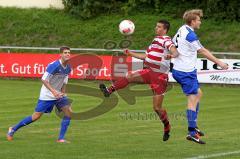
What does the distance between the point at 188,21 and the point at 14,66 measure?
19.4 metres

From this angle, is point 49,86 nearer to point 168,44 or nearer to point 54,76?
point 54,76

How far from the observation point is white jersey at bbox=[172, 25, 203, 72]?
1326cm

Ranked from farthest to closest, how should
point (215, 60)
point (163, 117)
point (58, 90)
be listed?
point (163, 117) < point (58, 90) < point (215, 60)

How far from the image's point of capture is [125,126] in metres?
16.8

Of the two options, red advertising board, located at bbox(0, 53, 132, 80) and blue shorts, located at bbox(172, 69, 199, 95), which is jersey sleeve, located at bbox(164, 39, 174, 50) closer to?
blue shorts, located at bbox(172, 69, 199, 95)

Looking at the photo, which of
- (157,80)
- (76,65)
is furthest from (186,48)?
(76,65)

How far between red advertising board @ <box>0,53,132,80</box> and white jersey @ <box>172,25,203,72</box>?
15.6 m

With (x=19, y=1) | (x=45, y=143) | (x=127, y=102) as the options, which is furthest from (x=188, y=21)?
(x=19, y=1)

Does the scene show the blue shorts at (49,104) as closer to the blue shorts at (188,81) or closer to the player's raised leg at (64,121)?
the player's raised leg at (64,121)

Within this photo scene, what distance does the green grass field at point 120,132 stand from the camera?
12.4 metres

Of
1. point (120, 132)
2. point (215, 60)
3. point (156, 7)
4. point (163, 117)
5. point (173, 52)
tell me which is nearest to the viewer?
point (215, 60)

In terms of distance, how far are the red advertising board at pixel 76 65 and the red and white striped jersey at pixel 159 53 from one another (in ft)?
48.6

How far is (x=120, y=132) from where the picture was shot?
51.2 ft

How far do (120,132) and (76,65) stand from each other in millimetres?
15649
